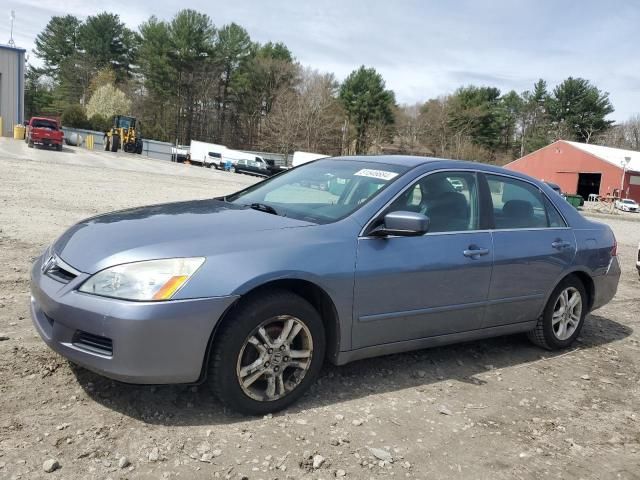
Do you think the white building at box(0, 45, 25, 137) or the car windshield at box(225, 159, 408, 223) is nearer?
the car windshield at box(225, 159, 408, 223)

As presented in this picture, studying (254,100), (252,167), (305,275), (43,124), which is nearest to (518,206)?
(305,275)

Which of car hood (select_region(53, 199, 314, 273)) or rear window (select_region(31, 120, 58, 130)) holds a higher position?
rear window (select_region(31, 120, 58, 130))

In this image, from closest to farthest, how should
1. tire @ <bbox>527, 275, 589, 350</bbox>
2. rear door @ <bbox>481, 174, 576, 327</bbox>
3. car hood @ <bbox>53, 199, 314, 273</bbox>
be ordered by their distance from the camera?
car hood @ <bbox>53, 199, 314, 273</bbox> → rear door @ <bbox>481, 174, 576, 327</bbox> → tire @ <bbox>527, 275, 589, 350</bbox>

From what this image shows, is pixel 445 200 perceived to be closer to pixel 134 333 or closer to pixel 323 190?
pixel 323 190

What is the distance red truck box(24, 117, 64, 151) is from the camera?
37.2m

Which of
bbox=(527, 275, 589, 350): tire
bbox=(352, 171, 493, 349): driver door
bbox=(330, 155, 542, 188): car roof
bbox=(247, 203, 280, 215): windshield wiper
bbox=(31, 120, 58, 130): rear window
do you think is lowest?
bbox=(527, 275, 589, 350): tire

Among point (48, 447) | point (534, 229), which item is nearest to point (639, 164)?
point (534, 229)

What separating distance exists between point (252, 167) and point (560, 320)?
141 feet

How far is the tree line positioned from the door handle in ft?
206

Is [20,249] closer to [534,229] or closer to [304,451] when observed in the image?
[304,451]

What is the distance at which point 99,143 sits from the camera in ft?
171

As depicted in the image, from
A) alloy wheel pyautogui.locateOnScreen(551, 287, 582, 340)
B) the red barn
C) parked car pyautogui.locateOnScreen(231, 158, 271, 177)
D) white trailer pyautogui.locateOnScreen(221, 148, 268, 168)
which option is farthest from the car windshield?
the red barn

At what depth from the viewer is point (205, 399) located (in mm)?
3531

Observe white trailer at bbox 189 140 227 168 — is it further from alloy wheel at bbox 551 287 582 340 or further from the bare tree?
alloy wheel at bbox 551 287 582 340
